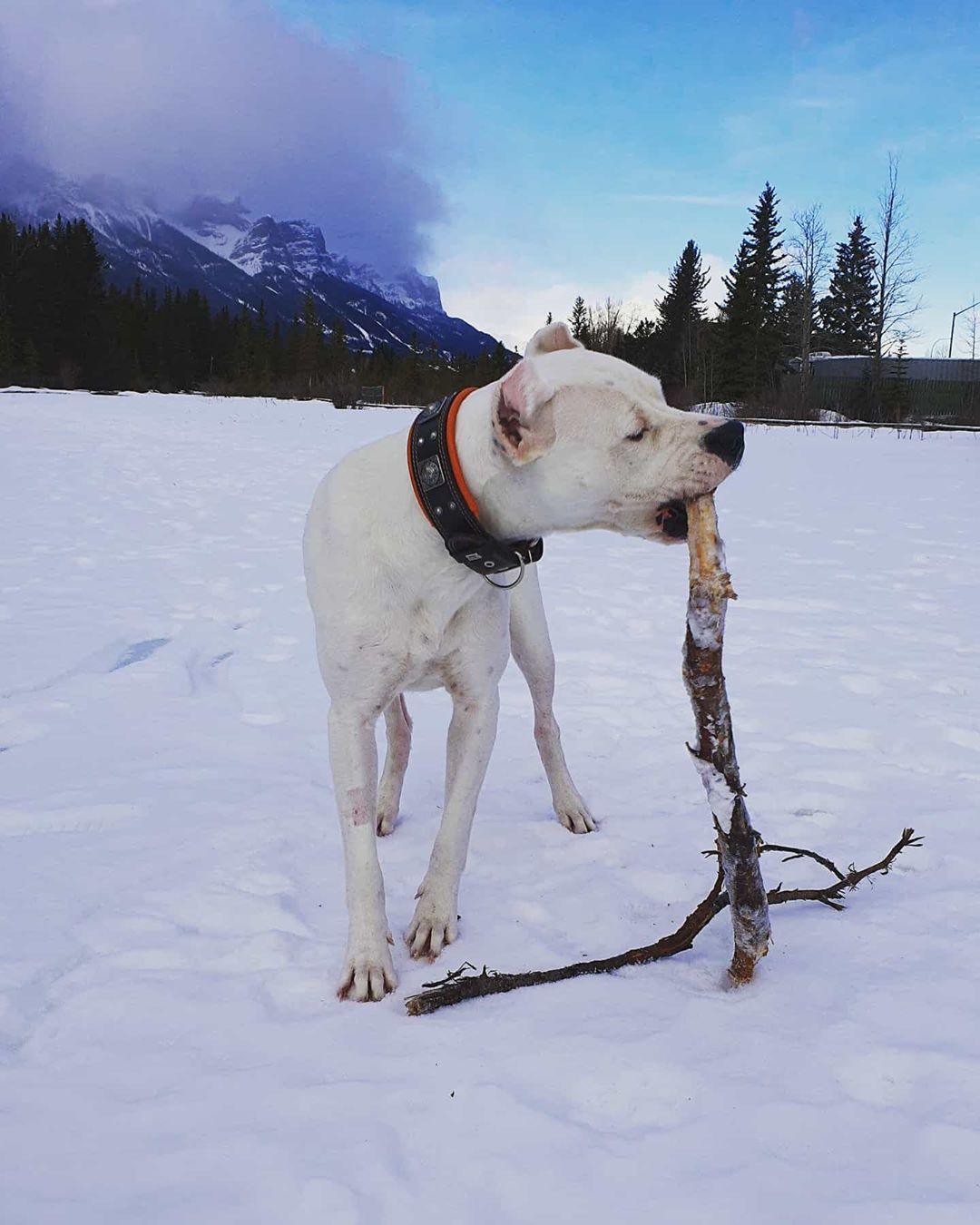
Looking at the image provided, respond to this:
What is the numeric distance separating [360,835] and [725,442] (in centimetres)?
145

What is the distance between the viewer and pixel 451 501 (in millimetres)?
2215

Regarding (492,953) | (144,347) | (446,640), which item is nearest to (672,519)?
(446,640)

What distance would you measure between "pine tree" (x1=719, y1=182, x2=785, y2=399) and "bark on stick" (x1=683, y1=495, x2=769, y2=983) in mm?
41200

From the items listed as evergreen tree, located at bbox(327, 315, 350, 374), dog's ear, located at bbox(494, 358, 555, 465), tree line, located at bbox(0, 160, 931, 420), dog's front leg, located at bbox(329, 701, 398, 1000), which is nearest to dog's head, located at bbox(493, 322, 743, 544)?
dog's ear, located at bbox(494, 358, 555, 465)

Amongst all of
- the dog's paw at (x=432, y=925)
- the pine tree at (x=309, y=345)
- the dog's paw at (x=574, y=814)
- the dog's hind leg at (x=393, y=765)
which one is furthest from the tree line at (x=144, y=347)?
the dog's paw at (x=432, y=925)

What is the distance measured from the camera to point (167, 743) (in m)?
3.84

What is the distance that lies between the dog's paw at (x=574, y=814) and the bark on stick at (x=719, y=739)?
3.47ft

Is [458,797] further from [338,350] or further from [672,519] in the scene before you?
→ [338,350]

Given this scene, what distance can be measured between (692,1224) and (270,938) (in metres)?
1.39

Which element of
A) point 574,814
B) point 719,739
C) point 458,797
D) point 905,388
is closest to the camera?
point 719,739

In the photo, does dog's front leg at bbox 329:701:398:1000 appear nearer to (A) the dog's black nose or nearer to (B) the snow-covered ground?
(B) the snow-covered ground

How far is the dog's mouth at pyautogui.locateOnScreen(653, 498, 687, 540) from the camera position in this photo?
85.3 inches

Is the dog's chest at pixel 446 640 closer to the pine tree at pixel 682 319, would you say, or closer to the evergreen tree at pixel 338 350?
the pine tree at pixel 682 319

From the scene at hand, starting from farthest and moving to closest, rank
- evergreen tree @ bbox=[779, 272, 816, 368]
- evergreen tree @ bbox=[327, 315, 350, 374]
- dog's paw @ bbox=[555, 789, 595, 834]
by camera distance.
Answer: evergreen tree @ bbox=[327, 315, 350, 374] < evergreen tree @ bbox=[779, 272, 816, 368] < dog's paw @ bbox=[555, 789, 595, 834]
